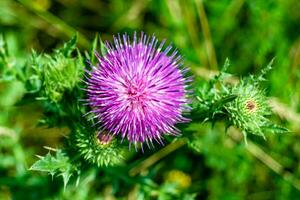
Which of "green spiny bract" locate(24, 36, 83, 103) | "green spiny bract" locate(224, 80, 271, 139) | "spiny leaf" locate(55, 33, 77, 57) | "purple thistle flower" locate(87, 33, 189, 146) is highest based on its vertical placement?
"spiny leaf" locate(55, 33, 77, 57)

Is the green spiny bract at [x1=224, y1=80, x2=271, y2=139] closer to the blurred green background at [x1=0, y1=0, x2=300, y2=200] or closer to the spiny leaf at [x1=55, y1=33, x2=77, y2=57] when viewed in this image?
the blurred green background at [x1=0, y1=0, x2=300, y2=200]

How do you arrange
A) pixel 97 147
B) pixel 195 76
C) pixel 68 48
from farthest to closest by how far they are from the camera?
pixel 195 76
pixel 68 48
pixel 97 147

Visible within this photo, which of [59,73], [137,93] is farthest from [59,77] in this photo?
[137,93]

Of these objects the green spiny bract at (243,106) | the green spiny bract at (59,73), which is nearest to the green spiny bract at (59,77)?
the green spiny bract at (59,73)

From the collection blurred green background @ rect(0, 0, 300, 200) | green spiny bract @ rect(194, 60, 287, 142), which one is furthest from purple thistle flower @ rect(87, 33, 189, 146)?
blurred green background @ rect(0, 0, 300, 200)

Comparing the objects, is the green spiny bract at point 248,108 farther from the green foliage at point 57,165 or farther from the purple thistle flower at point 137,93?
the green foliage at point 57,165

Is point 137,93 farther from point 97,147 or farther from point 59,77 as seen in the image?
point 59,77

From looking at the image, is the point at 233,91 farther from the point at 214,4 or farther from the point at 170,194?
the point at 214,4

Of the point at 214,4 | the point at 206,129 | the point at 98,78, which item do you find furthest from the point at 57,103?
the point at 214,4
